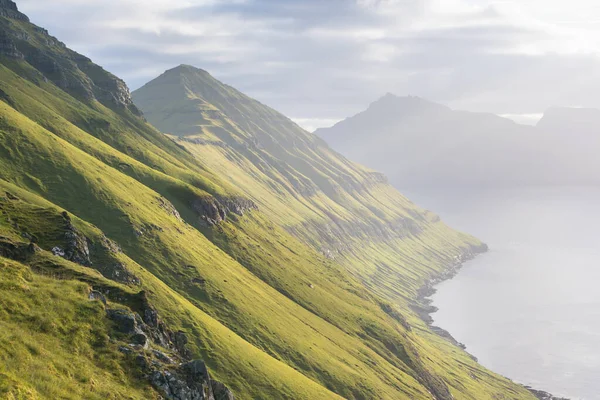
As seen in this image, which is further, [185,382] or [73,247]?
[73,247]

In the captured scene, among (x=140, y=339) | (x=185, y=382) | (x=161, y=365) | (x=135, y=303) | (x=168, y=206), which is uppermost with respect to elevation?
(x=168, y=206)

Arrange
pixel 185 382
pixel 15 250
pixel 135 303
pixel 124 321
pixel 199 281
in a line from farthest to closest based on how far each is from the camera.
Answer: pixel 199 281 < pixel 135 303 < pixel 15 250 < pixel 124 321 < pixel 185 382

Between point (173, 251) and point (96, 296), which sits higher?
point (96, 296)

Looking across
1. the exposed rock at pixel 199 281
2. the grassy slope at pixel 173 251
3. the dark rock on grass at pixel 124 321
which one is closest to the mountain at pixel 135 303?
the dark rock on grass at pixel 124 321

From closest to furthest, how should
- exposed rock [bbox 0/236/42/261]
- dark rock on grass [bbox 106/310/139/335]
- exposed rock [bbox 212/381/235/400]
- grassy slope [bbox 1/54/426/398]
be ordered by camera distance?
dark rock on grass [bbox 106/310/139/335], exposed rock [bbox 212/381/235/400], exposed rock [bbox 0/236/42/261], grassy slope [bbox 1/54/426/398]

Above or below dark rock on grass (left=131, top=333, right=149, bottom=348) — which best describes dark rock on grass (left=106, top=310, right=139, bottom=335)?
above

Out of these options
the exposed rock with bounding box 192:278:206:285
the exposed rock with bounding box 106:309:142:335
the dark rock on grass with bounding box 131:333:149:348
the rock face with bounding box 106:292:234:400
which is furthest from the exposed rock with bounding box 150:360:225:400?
the exposed rock with bounding box 192:278:206:285

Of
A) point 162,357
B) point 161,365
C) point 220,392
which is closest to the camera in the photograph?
point 161,365

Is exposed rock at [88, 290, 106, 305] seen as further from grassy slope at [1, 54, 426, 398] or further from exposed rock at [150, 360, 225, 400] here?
grassy slope at [1, 54, 426, 398]

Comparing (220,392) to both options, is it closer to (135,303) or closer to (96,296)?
(135,303)

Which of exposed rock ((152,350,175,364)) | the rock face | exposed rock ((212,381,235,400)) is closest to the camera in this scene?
the rock face

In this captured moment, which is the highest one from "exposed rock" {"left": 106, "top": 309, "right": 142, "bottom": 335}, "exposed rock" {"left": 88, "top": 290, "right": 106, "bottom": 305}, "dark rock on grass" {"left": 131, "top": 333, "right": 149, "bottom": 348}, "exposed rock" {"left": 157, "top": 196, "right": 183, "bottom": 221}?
"exposed rock" {"left": 157, "top": 196, "right": 183, "bottom": 221}

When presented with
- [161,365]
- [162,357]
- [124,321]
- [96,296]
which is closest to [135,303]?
[96,296]

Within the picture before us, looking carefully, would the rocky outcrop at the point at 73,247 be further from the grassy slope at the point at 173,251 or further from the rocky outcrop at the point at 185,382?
the grassy slope at the point at 173,251
